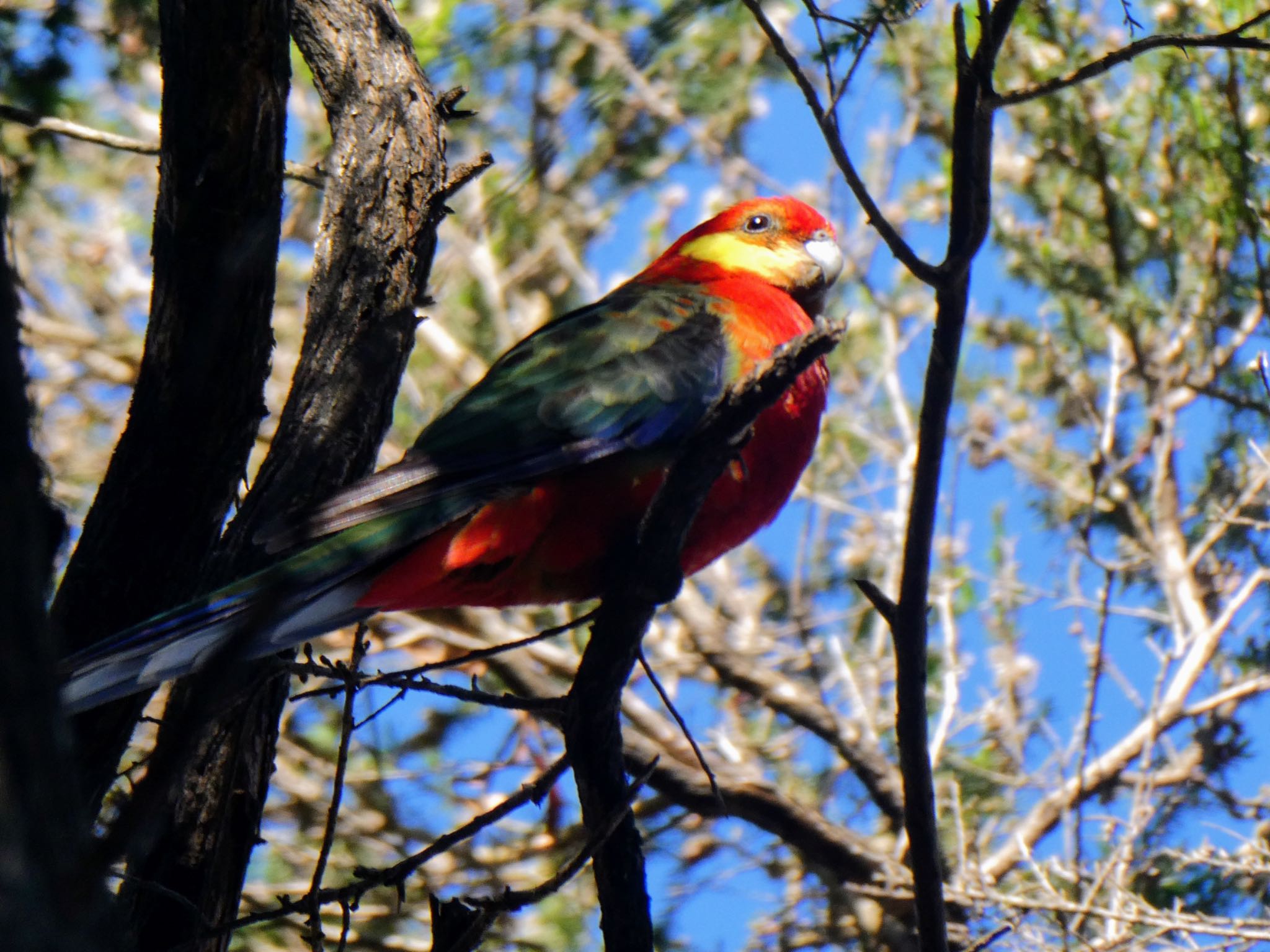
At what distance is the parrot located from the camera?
2271 millimetres

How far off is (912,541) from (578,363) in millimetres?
1243

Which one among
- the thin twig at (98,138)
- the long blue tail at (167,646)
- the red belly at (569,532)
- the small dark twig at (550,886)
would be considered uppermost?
the thin twig at (98,138)

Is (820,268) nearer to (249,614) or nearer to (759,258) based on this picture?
(759,258)

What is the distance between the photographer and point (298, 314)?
7227 mm

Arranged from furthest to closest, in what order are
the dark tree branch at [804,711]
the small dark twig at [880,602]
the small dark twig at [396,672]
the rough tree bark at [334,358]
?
the dark tree branch at [804,711] → the rough tree bark at [334,358] → the small dark twig at [396,672] → the small dark twig at [880,602]

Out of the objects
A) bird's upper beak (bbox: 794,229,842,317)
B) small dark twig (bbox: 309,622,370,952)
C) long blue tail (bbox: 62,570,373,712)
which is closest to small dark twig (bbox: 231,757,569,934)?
small dark twig (bbox: 309,622,370,952)

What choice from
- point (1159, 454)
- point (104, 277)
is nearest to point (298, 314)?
point (104, 277)

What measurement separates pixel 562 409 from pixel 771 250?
1.45 metres

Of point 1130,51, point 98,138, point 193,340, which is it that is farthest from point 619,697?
point 98,138

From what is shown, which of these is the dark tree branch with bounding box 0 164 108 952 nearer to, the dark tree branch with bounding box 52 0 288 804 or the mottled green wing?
the dark tree branch with bounding box 52 0 288 804

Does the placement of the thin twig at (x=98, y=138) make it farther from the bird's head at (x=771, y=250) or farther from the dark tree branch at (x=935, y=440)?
the bird's head at (x=771, y=250)

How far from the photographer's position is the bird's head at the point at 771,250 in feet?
13.4

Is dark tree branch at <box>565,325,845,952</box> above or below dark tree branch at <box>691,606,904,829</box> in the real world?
below

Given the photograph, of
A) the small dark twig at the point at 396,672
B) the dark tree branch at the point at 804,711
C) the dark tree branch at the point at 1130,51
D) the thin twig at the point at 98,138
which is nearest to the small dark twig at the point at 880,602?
the small dark twig at the point at 396,672
